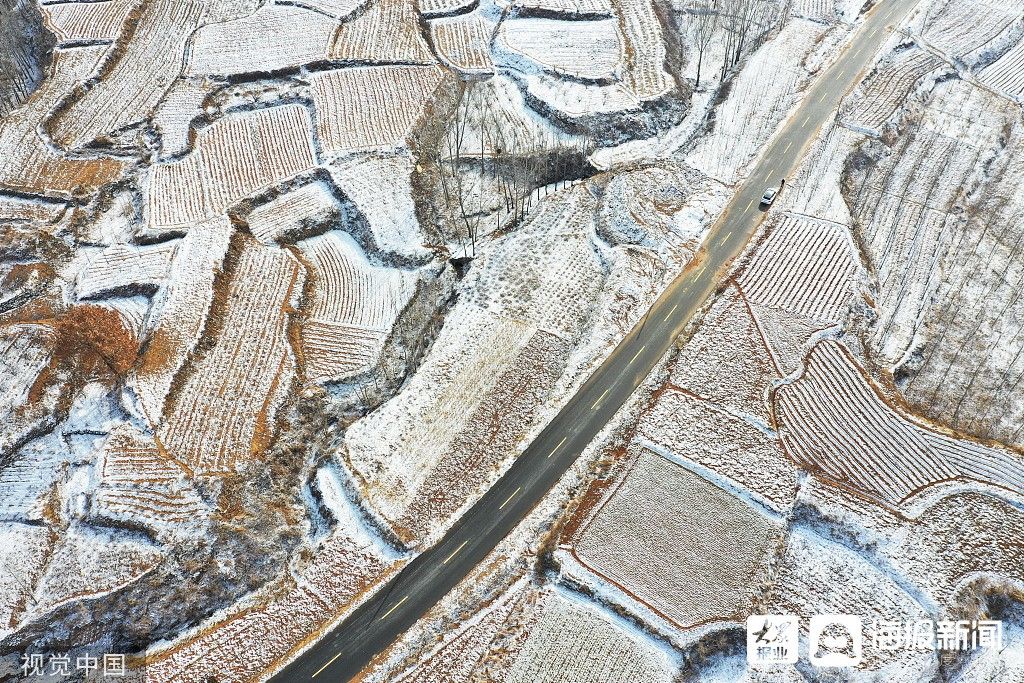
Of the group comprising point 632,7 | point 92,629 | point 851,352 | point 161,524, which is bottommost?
point 92,629

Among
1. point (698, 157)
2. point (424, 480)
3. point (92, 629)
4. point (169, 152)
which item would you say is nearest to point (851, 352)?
point (698, 157)

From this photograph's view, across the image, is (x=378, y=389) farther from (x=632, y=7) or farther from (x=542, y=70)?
(x=632, y=7)

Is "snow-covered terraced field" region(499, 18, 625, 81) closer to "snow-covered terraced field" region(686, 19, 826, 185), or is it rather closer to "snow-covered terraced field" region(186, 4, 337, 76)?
"snow-covered terraced field" region(686, 19, 826, 185)

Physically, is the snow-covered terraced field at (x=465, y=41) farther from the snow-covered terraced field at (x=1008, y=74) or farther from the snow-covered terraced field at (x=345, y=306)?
the snow-covered terraced field at (x=1008, y=74)

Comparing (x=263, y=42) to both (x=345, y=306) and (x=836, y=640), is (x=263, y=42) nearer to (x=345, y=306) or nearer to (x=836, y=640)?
(x=345, y=306)

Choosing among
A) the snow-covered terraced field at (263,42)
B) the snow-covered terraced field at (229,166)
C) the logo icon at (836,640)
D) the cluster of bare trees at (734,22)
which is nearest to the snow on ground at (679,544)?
the logo icon at (836,640)

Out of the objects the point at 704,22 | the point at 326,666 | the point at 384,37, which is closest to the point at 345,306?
the point at 326,666
